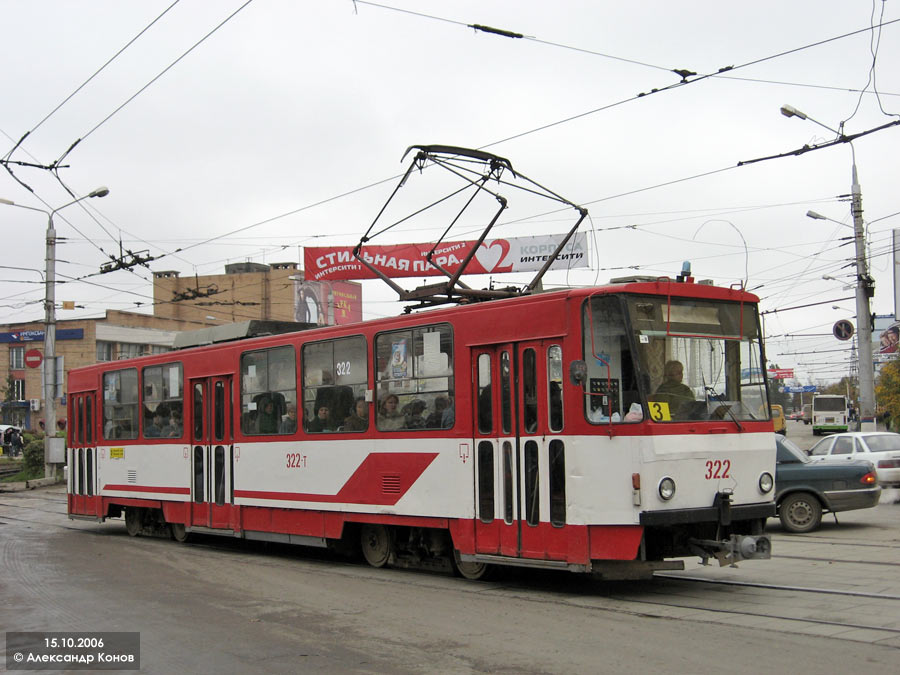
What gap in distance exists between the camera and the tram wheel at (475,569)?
35.4ft

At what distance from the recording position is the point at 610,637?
762cm

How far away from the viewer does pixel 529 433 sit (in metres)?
9.91

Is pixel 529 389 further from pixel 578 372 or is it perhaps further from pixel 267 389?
pixel 267 389

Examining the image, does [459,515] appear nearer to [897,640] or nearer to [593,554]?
[593,554]

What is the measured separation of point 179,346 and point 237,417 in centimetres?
269

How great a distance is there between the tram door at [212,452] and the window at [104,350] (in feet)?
182

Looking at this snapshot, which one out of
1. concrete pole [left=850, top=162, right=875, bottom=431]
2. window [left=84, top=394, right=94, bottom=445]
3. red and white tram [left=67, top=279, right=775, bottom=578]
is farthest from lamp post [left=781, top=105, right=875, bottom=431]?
window [left=84, top=394, right=94, bottom=445]

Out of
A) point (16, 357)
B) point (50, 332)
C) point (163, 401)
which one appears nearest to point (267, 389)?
point (163, 401)

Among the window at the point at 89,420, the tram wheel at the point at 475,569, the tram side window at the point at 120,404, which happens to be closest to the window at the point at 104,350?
the window at the point at 89,420

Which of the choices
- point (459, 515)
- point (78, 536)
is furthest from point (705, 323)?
point (78, 536)

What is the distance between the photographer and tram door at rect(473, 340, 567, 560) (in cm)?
965

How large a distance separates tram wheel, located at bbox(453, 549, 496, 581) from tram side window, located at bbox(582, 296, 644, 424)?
248 cm

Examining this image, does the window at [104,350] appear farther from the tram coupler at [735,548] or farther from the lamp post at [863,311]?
the tram coupler at [735,548]

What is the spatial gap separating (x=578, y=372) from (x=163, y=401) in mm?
9595
